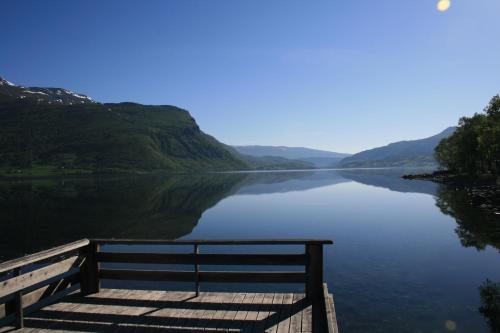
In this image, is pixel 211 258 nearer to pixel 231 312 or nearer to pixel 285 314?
pixel 231 312

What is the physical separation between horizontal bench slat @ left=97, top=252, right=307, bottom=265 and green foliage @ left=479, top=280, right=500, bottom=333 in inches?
387

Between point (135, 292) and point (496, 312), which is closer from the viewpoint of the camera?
point (135, 292)

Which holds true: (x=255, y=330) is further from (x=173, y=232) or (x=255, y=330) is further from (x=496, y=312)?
(x=173, y=232)

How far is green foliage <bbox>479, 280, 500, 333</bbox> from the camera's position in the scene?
1584cm

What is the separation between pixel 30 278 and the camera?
35.2 ft

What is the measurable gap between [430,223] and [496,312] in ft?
99.3

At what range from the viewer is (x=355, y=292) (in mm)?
19984

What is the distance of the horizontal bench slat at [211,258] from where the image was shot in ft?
40.5

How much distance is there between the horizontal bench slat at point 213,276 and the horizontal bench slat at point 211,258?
0.40 metres

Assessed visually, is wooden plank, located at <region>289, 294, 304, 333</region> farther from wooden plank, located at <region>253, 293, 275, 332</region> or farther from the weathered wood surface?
the weathered wood surface

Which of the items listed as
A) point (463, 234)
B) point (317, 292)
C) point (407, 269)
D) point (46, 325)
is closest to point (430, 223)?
point (463, 234)

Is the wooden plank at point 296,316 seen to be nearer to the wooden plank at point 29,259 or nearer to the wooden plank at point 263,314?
the wooden plank at point 263,314

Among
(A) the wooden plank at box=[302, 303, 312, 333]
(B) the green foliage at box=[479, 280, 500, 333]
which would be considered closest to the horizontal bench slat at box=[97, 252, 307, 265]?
(A) the wooden plank at box=[302, 303, 312, 333]

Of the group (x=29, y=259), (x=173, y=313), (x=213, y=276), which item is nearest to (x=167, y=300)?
(x=173, y=313)
